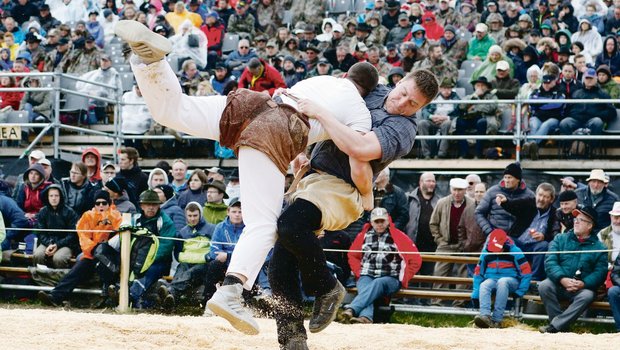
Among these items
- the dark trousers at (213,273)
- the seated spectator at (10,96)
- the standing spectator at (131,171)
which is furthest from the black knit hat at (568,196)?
the seated spectator at (10,96)

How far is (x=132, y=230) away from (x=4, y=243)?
6.50 feet

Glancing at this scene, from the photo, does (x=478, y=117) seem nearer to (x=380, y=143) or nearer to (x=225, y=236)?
(x=225, y=236)

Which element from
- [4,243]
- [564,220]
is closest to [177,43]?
[4,243]

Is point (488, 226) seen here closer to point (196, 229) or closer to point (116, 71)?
point (196, 229)

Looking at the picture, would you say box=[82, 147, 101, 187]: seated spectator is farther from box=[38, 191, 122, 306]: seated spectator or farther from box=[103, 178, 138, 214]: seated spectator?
box=[38, 191, 122, 306]: seated spectator

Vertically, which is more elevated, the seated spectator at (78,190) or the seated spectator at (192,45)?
the seated spectator at (192,45)

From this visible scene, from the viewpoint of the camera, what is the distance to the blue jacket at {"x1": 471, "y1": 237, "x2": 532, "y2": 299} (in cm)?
1023

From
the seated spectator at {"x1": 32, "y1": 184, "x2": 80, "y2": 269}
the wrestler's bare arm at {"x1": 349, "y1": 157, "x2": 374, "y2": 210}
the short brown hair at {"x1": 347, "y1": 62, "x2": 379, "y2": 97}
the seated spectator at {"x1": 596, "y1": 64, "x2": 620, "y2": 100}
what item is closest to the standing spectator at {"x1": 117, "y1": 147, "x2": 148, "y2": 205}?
the seated spectator at {"x1": 32, "y1": 184, "x2": 80, "y2": 269}

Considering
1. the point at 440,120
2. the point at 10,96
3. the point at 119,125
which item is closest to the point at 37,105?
the point at 10,96

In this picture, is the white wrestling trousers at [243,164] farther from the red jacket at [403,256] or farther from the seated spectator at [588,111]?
the seated spectator at [588,111]

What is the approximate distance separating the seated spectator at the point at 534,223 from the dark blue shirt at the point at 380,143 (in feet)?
14.9

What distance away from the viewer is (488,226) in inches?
430

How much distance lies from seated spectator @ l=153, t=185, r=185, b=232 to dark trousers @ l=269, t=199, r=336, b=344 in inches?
197

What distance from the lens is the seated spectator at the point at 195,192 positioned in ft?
39.8
